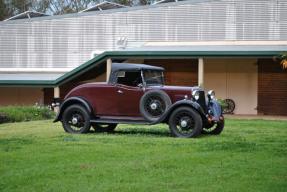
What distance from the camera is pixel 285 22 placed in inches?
1142

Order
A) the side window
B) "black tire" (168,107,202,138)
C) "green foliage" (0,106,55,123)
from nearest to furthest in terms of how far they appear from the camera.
A: "black tire" (168,107,202,138) < the side window < "green foliage" (0,106,55,123)

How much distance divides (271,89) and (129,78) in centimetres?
1441

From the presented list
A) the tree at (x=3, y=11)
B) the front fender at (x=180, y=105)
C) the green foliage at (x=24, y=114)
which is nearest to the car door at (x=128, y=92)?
the front fender at (x=180, y=105)

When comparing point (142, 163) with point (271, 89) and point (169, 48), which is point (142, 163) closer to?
point (169, 48)

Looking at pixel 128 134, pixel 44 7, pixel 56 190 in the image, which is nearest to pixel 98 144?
pixel 128 134

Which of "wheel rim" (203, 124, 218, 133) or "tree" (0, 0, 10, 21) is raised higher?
"tree" (0, 0, 10, 21)

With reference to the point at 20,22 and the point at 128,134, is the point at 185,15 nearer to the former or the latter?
the point at 20,22

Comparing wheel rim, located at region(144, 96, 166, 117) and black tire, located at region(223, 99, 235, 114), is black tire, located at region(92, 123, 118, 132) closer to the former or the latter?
→ wheel rim, located at region(144, 96, 166, 117)

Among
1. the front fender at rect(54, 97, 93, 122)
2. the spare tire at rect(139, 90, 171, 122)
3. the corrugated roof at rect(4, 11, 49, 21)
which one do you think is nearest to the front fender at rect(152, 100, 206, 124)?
the spare tire at rect(139, 90, 171, 122)

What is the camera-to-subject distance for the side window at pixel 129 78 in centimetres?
1536

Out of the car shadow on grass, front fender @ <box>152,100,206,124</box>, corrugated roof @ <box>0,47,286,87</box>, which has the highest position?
corrugated roof @ <box>0,47,286,87</box>

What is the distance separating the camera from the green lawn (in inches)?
327

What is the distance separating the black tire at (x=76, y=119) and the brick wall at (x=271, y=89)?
47.5ft

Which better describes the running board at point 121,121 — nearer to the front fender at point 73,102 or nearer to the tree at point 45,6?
the front fender at point 73,102
